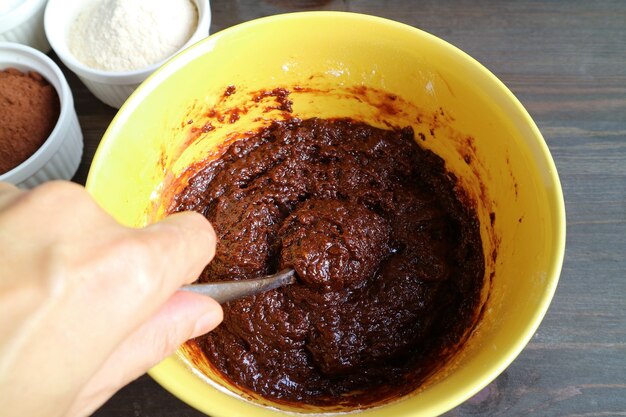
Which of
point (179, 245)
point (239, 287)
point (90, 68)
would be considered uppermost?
point (179, 245)

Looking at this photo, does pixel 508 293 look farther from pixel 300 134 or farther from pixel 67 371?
pixel 67 371

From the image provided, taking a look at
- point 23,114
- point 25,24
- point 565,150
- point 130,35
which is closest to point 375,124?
point 565,150

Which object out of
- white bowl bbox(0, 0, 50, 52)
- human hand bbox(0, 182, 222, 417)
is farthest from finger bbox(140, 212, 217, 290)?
white bowl bbox(0, 0, 50, 52)

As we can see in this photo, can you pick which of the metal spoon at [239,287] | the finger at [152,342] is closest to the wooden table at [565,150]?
the metal spoon at [239,287]

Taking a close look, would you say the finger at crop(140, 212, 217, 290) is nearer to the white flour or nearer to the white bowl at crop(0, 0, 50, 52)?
the white flour

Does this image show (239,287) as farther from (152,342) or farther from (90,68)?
(90,68)

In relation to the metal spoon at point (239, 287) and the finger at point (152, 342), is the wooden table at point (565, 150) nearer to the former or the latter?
the metal spoon at point (239, 287)
